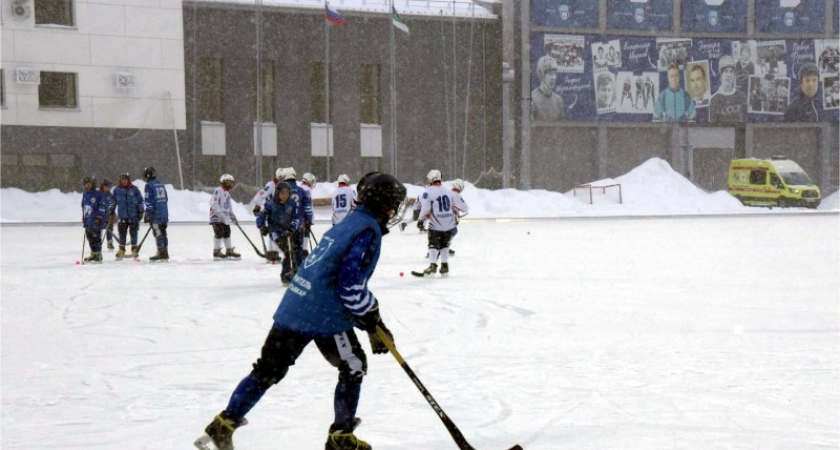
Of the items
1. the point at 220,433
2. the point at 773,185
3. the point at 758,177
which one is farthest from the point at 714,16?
the point at 220,433

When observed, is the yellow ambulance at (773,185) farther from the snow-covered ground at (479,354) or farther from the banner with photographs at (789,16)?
the snow-covered ground at (479,354)

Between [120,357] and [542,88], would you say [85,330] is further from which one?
[542,88]

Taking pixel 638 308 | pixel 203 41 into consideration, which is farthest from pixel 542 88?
pixel 638 308

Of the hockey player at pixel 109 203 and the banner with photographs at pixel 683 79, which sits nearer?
the hockey player at pixel 109 203

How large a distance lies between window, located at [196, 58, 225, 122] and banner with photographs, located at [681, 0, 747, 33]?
23522 millimetres

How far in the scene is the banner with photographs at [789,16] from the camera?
48.5 meters

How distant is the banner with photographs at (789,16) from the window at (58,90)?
109 ft

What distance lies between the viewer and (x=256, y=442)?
195 inches

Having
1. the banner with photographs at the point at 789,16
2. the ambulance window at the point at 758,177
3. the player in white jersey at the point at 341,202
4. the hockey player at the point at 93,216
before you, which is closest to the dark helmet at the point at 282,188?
the player in white jersey at the point at 341,202

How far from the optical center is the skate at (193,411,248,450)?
4.52 m

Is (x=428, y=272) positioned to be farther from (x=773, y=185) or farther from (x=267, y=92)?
(x=773, y=185)

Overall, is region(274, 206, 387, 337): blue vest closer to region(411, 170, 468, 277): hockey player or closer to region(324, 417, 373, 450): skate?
region(324, 417, 373, 450): skate

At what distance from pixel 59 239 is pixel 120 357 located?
15623 mm

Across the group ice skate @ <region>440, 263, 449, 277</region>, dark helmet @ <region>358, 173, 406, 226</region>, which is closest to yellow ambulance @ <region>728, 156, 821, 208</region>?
ice skate @ <region>440, 263, 449, 277</region>
